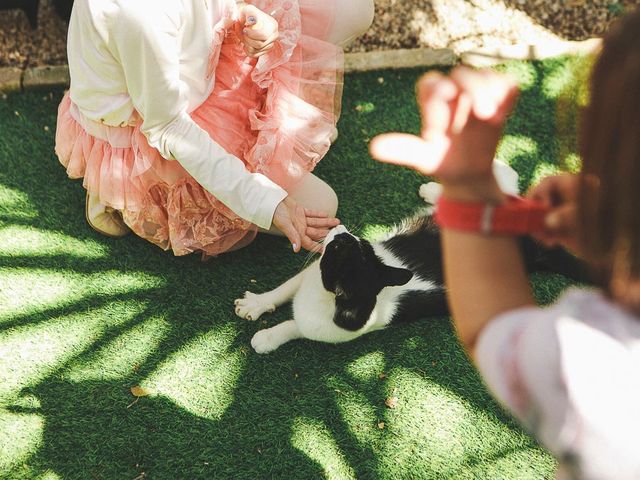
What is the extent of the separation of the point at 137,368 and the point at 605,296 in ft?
5.85

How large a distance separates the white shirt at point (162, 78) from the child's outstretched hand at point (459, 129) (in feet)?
3.74

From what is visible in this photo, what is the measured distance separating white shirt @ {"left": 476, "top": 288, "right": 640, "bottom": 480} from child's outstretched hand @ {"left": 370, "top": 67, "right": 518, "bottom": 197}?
227 mm

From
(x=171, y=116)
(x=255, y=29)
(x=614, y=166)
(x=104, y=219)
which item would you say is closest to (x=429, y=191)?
(x=255, y=29)

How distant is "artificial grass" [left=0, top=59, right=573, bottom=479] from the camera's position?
6.64 feet

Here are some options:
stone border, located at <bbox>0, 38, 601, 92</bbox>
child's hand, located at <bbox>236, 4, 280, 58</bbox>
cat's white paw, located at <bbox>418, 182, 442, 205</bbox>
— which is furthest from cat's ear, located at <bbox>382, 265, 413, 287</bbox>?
stone border, located at <bbox>0, 38, 601, 92</bbox>

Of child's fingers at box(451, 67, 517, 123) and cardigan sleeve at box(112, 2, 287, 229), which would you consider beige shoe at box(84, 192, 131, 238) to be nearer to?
cardigan sleeve at box(112, 2, 287, 229)

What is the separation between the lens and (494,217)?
2.77 feet

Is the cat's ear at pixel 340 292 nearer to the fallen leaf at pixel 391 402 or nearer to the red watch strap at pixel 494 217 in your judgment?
the fallen leaf at pixel 391 402

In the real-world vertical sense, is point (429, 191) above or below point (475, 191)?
below

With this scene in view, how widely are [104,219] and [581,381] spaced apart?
2.02 m

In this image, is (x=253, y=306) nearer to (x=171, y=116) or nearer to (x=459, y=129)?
(x=171, y=116)

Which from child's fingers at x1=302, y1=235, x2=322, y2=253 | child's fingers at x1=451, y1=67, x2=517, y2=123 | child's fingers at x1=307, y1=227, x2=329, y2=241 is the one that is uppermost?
A: child's fingers at x1=451, y1=67, x2=517, y2=123

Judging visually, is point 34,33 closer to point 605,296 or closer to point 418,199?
point 418,199

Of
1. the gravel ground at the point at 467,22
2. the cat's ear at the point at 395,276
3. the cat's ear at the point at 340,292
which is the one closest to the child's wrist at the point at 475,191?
the cat's ear at the point at 395,276
